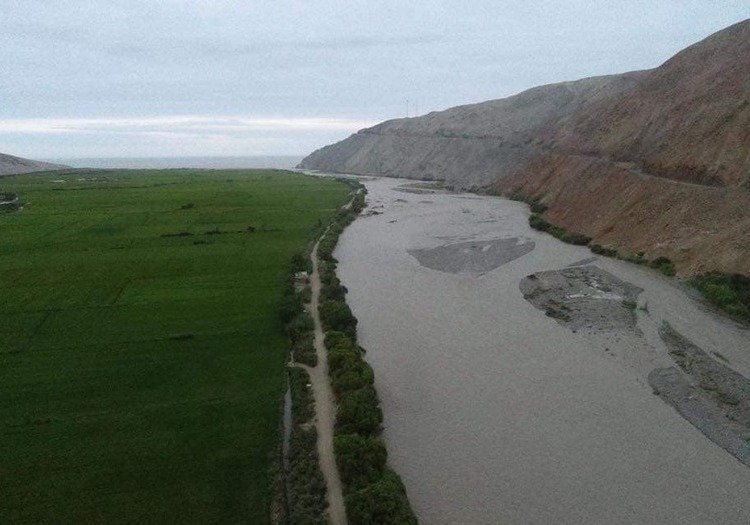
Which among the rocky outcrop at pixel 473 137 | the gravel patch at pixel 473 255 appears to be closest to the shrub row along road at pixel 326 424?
the gravel patch at pixel 473 255

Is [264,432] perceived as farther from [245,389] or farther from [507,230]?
[507,230]

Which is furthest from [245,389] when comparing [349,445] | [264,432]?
[349,445]

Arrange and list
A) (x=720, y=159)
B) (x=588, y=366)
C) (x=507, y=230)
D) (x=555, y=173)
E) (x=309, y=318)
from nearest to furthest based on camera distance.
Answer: (x=588, y=366) → (x=309, y=318) → (x=720, y=159) → (x=507, y=230) → (x=555, y=173)

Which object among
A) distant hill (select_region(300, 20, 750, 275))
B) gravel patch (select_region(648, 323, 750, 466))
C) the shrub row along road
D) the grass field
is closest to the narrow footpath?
the shrub row along road

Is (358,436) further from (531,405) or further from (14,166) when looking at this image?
(14,166)

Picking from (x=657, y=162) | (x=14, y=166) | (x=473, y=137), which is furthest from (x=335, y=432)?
(x=14, y=166)

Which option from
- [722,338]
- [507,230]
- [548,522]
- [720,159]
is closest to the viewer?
[548,522]

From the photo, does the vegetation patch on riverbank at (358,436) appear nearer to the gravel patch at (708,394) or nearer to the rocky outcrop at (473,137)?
the gravel patch at (708,394)
